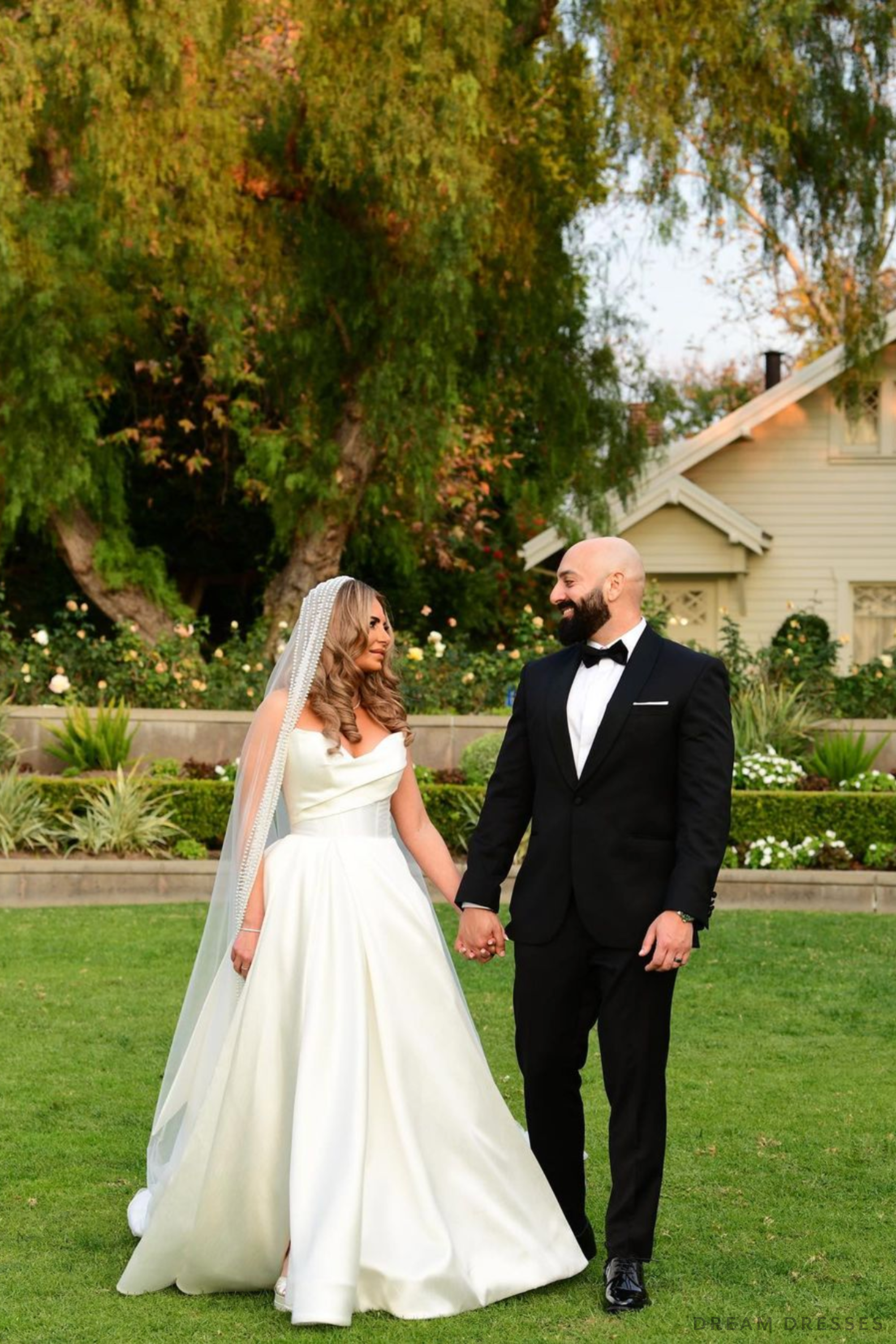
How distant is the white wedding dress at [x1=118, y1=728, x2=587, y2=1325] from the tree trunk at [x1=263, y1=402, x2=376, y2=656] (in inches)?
514

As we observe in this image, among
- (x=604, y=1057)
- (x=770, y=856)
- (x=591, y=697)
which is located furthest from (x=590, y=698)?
(x=770, y=856)

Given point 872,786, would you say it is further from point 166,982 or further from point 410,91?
point 410,91

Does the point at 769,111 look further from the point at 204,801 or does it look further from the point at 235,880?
the point at 235,880

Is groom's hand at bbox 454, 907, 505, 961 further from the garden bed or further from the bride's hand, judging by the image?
the garden bed

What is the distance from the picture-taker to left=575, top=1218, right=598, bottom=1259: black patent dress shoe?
16.5ft

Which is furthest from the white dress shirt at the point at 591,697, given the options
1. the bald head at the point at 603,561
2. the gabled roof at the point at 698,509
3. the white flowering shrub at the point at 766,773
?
the gabled roof at the point at 698,509

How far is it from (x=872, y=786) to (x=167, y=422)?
12.2 meters

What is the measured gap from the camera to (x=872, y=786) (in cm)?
1376

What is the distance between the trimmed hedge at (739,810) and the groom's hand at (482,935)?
789 cm

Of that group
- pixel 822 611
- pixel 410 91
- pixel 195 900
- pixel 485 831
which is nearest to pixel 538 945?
pixel 485 831

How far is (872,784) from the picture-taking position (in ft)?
45.2

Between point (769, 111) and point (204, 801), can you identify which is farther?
point (769, 111)

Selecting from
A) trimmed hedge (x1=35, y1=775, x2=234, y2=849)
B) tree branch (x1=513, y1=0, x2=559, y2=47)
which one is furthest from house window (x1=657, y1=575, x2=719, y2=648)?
trimmed hedge (x1=35, y1=775, x2=234, y2=849)

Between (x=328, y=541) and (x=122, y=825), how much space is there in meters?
6.57
